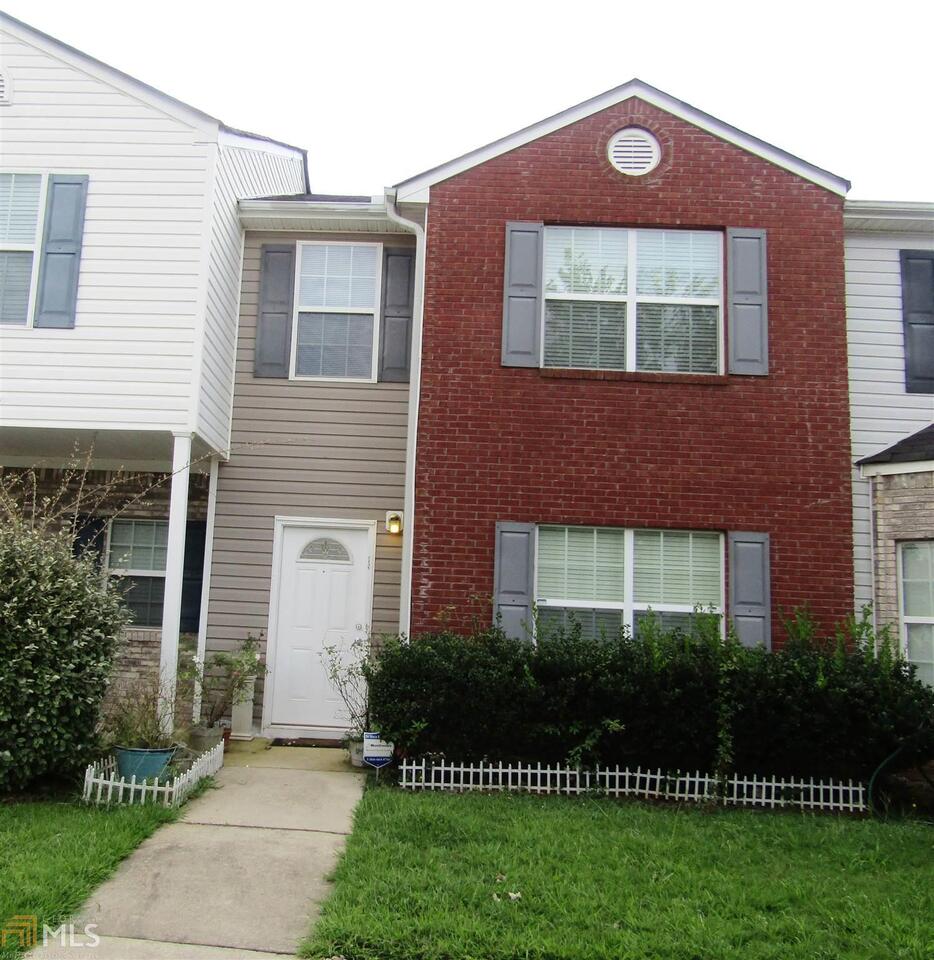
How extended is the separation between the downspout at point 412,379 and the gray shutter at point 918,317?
4.83 meters

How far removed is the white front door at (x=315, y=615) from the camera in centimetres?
877

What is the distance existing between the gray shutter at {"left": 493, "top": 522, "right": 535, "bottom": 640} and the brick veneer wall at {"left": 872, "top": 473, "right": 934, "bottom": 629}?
3210 millimetres

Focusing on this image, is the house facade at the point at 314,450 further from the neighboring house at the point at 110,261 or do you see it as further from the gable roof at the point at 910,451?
the gable roof at the point at 910,451

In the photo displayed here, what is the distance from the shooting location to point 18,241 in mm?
8344

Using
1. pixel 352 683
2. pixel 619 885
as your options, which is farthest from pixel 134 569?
pixel 619 885

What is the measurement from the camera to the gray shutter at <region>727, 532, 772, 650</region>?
7637 mm

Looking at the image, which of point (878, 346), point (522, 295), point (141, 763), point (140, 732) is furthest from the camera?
point (878, 346)

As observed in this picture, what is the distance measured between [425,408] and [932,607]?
4.86 metres

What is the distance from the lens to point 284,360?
9.24 metres

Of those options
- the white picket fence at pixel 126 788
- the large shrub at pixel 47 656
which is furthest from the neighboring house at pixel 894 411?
the large shrub at pixel 47 656

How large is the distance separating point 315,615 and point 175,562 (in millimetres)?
1692

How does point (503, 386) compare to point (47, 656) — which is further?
point (503, 386)

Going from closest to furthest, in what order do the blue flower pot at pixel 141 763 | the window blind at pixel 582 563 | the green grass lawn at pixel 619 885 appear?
the green grass lawn at pixel 619 885 < the blue flower pot at pixel 141 763 < the window blind at pixel 582 563

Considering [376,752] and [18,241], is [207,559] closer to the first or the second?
[376,752]
